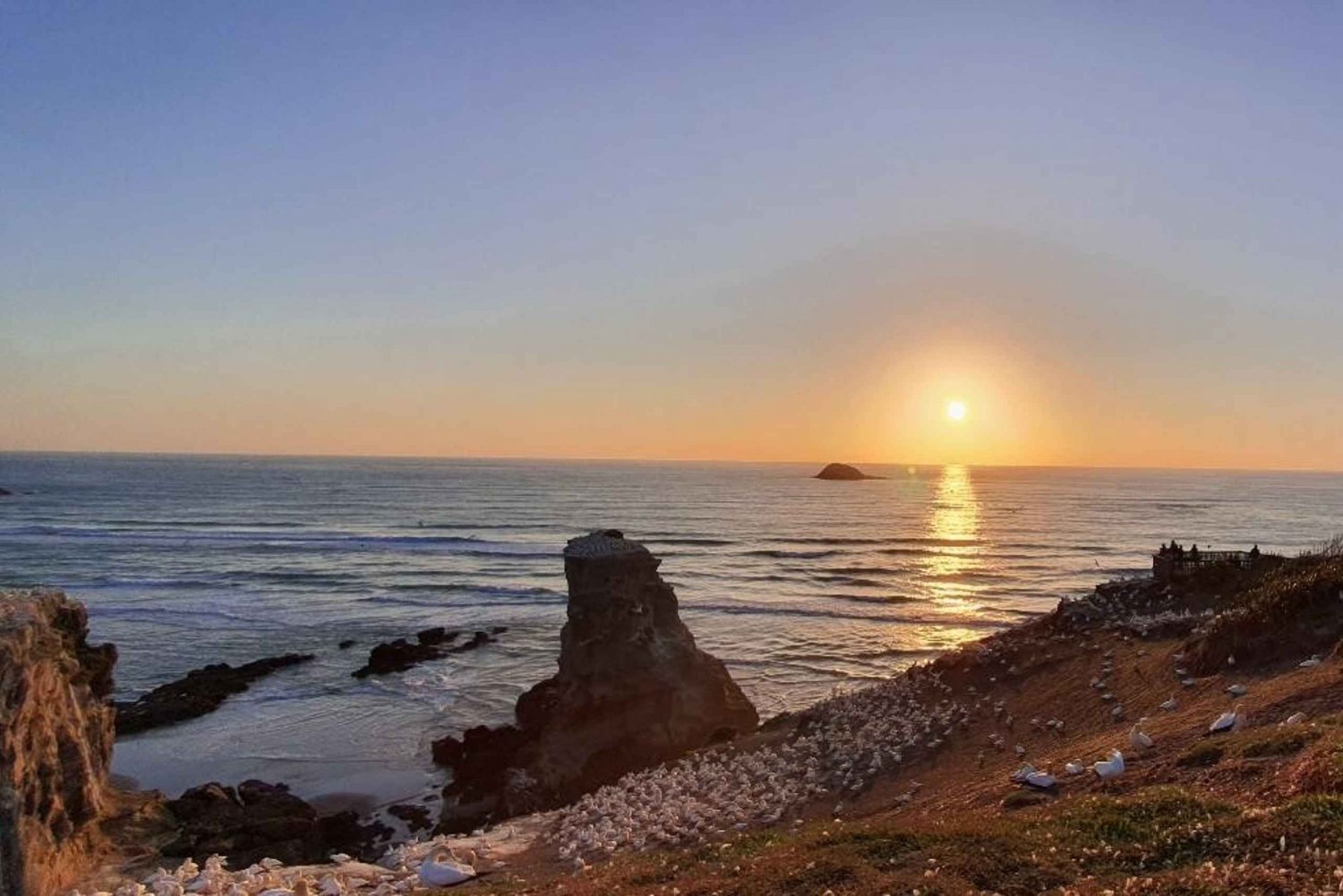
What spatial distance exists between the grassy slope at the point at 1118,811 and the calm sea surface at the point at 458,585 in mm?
15260

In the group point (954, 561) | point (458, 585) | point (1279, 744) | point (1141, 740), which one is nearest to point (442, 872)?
point (1141, 740)

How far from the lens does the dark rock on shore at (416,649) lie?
41.0 m

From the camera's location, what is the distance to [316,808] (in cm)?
2548

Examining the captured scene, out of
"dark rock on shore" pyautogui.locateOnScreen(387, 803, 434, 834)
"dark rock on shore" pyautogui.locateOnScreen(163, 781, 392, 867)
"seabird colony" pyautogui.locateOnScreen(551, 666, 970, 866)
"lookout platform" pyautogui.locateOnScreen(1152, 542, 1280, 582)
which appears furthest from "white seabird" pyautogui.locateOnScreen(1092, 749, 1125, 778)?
"dark rock on shore" pyautogui.locateOnScreen(387, 803, 434, 834)

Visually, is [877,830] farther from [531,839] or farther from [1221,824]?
[531,839]

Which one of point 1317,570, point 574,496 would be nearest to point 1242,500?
point 574,496

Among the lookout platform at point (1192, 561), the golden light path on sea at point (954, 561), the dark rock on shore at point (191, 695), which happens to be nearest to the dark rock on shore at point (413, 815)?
the dark rock on shore at point (191, 695)

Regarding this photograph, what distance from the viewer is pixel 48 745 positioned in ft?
56.7

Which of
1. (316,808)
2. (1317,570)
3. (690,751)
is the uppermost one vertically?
(1317,570)

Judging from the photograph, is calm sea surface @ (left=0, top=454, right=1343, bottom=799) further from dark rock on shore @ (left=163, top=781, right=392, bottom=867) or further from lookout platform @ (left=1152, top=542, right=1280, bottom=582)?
lookout platform @ (left=1152, top=542, right=1280, bottom=582)

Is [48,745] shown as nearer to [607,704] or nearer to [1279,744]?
[607,704]

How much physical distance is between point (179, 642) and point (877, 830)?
147 feet

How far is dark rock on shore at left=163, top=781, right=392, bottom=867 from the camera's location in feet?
66.9

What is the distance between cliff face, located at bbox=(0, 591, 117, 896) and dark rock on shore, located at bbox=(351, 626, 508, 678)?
20541mm
